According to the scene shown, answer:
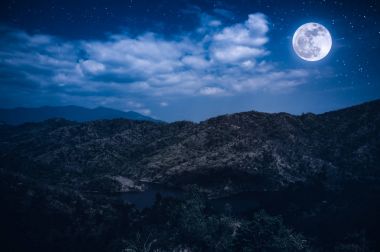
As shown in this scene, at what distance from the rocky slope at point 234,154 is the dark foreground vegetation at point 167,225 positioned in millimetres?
19984

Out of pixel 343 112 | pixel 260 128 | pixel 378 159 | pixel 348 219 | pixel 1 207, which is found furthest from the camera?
pixel 343 112

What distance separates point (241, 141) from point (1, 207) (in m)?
69.4

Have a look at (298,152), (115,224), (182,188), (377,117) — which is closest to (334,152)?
(298,152)

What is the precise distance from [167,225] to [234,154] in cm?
4441

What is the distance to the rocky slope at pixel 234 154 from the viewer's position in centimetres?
9022

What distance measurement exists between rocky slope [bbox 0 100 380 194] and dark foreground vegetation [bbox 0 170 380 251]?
1998cm

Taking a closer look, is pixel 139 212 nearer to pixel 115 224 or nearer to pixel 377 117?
pixel 115 224

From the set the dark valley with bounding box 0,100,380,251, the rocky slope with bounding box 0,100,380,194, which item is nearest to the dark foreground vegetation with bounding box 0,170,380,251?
the dark valley with bounding box 0,100,380,251

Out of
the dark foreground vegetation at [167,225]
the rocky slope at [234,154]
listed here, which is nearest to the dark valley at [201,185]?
the dark foreground vegetation at [167,225]

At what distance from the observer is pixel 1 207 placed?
5247cm

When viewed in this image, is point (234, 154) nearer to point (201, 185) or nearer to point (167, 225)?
point (201, 185)

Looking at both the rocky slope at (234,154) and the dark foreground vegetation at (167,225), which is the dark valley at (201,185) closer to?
the dark foreground vegetation at (167,225)

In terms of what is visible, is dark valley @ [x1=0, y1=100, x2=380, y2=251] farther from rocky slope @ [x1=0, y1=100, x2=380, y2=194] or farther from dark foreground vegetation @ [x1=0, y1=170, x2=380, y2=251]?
rocky slope @ [x1=0, y1=100, x2=380, y2=194]

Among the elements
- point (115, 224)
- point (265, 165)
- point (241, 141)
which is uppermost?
point (241, 141)
